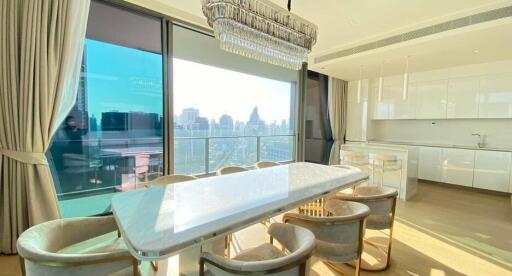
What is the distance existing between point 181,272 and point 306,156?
4357 millimetres

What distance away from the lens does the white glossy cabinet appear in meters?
6.25

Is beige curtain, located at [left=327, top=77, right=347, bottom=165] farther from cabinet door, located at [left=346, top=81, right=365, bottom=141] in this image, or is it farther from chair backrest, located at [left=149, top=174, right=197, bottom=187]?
chair backrest, located at [left=149, top=174, right=197, bottom=187]

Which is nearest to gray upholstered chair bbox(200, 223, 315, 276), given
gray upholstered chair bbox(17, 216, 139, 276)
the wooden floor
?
gray upholstered chair bbox(17, 216, 139, 276)

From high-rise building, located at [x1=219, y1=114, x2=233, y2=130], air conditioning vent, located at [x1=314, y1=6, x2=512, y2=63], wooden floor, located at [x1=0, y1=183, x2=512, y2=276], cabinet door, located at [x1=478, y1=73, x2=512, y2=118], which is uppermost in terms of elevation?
air conditioning vent, located at [x1=314, y1=6, x2=512, y2=63]

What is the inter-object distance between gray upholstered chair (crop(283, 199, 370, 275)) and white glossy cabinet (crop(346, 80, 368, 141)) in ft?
16.2

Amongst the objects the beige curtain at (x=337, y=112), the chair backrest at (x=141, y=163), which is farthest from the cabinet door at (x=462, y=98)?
the chair backrest at (x=141, y=163)

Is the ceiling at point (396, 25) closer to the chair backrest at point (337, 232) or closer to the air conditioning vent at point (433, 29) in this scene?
the air conditioning vent at point (433, 29)

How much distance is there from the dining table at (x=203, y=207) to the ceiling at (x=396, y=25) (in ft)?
6.68

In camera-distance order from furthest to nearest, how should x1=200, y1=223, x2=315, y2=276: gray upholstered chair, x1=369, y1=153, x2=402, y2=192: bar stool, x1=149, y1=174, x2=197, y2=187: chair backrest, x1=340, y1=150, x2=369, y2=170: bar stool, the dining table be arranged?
x1=340, y1=150, x2=369, y2=170: bar stool
x1=369, y1=153, x2=402, y2=192: bar stool
x1=149, y1=174, x2=197, y2=187: chair backrest
the dining table
x1=200, y1=223, x2=315, y2=276: gray upholstered chair

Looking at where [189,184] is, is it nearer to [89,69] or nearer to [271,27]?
[271,27]

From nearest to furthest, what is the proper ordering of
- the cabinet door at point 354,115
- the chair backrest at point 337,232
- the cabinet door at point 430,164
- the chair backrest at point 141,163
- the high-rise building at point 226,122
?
the chair backrest at point 337,232 < the chair backrest at point 141,163 < the high-rise building at point 226,122 < the cabinet door at point 430,164 < the cabinet door at point 354,115

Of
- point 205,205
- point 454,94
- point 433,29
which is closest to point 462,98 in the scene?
point 454,94

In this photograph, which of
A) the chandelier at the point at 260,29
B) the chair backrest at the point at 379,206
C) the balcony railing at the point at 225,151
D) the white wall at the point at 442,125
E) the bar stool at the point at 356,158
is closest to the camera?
the chandelier at the point at 260,29

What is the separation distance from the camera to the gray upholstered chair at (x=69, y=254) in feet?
3.54
